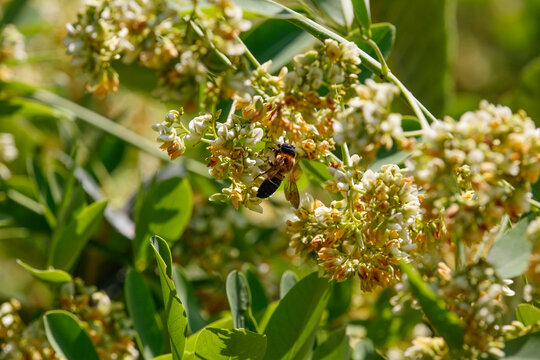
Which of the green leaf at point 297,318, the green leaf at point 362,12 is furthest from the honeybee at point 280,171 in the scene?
the green leaf at point 362,12

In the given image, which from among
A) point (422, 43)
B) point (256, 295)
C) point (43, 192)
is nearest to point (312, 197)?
point (256, 295)

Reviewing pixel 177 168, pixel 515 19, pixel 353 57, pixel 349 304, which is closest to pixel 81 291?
pixel 177 168

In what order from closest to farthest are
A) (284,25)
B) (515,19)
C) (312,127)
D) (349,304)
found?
(312,127) < (284,25) < (349,304) < (515,19)

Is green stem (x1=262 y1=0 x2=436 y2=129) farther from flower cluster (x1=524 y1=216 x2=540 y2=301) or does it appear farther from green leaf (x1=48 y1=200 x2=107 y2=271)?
green leaf (x1=48 y1=200 x2=107 y2=271)

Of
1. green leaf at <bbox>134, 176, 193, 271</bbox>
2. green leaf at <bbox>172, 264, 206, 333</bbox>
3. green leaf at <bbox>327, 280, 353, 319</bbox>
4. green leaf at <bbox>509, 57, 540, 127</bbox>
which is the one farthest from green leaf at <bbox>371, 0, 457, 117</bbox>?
green leaf at <bbox>172, 264, 206, 333</bbox>

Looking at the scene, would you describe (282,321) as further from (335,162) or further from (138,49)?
(138,49)

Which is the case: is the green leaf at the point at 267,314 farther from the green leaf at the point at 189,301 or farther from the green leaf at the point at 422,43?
the green leaf at the point at 422,43
